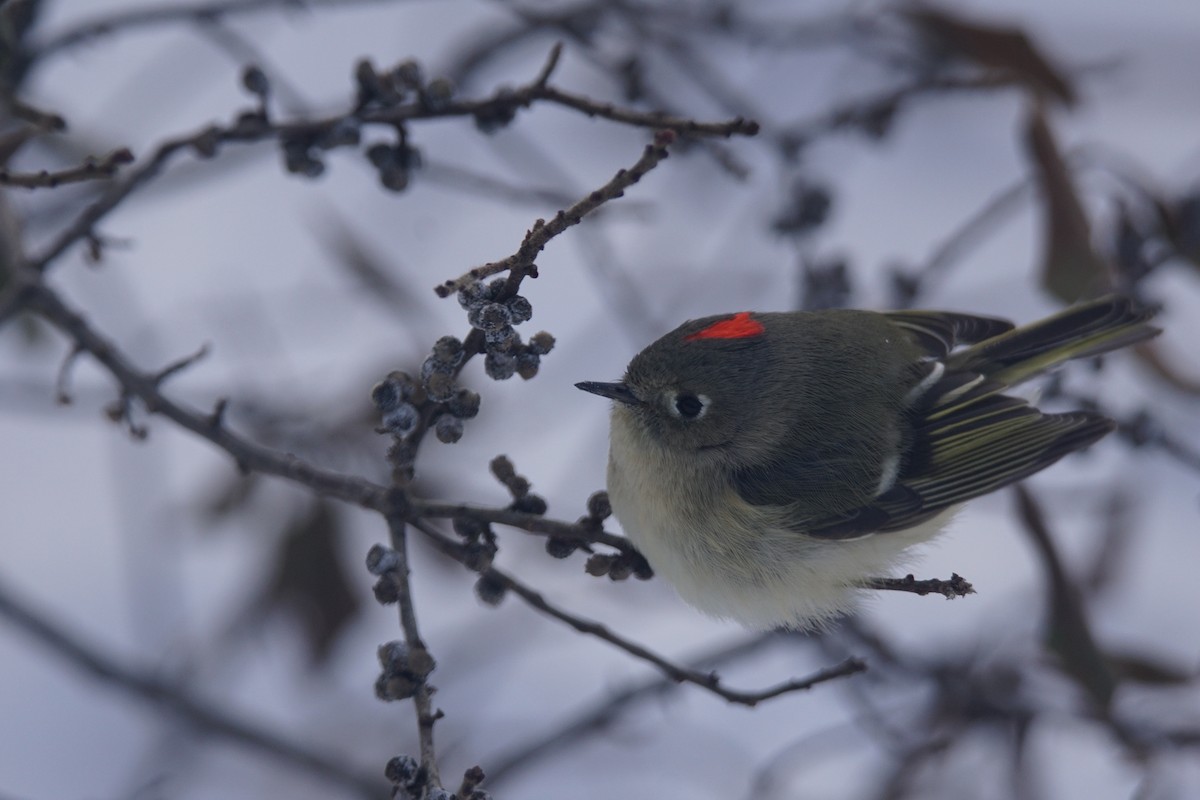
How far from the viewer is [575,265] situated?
3.96m

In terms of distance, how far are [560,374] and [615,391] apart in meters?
1.45

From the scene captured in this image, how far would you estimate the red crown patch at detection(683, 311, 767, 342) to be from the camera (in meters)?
1.73

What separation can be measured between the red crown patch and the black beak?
0.41 feet

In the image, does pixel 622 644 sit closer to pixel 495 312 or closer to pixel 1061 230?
pixel 495 312

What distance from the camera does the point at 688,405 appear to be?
5.75ft

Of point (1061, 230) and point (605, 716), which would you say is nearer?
point (1061, 230)

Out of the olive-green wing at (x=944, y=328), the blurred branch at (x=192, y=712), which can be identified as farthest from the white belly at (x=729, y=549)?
the blurred branch at (x=192, y=712)

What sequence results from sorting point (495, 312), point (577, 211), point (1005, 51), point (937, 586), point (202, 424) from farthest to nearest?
point (1005, 51) → point (202, 424) → point (937, 586) → point (495, 312) → point (577, 211)

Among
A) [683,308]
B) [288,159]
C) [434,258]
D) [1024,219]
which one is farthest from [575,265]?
[288,159]

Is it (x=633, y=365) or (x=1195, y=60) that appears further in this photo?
(x=1195, y=60)

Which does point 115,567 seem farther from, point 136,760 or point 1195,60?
point 1195,60

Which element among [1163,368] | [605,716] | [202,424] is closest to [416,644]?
[202,424]

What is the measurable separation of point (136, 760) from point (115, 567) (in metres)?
0.66

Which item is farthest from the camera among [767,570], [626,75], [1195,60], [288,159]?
[1195,60]
